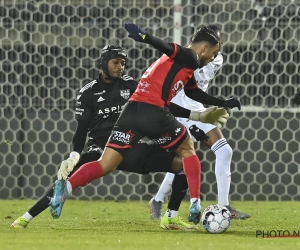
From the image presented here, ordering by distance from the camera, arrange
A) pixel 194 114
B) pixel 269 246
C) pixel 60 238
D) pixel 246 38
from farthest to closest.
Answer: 1. pixel 246 38
2. pixel 194 114
3. pixel 60 238
4. pixel 269 246

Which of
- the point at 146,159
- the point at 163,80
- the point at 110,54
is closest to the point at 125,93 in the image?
the point at 110,54

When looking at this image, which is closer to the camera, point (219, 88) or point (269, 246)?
point (269, 246)

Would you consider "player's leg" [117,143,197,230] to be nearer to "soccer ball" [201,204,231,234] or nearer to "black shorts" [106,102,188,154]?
"black shorts" [106,102,188,154]

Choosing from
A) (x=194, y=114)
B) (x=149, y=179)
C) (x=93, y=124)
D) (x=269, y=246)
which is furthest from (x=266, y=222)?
(x=149, y=179)

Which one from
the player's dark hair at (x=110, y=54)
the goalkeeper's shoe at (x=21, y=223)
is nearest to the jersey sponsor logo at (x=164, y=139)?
the player's dark hair at (x=110, y=54)

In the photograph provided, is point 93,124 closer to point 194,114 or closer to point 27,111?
point 194,114

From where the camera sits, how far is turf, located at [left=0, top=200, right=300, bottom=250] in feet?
17.3

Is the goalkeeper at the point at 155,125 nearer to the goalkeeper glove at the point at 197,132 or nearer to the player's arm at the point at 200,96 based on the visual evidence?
the player's arm at the point at 200,96

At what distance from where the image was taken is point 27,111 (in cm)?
984

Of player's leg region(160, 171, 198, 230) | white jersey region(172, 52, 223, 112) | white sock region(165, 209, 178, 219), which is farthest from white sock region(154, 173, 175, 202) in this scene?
white sock region(165, 209, 178, 219)

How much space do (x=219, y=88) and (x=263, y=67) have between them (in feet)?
1.68

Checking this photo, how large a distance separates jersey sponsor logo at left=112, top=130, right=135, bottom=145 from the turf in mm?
613

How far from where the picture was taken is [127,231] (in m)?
6.31

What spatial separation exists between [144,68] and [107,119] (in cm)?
257
